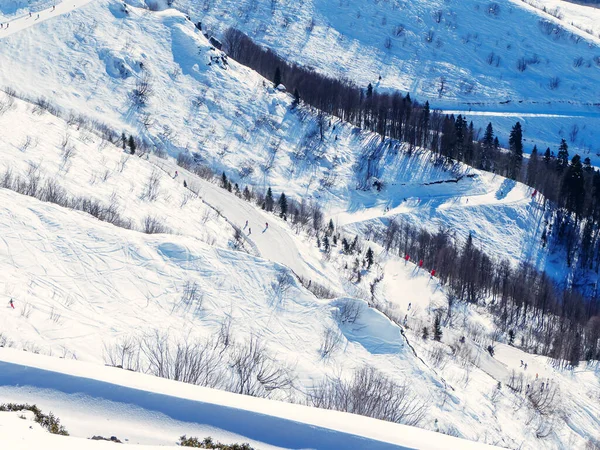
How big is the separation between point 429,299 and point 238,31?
89.1 m

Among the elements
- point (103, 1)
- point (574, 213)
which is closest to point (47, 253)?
point (103, 1)

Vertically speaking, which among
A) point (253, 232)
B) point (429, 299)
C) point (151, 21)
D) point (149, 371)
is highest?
point (151, 21)

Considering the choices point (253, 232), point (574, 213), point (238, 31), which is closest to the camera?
point (253, 232)

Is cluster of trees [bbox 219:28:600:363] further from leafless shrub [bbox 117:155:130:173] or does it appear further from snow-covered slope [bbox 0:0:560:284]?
leafless shrub [bbox 117:155:130:173]

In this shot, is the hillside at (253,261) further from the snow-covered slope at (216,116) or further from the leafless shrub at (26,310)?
the snow-covered slope at (216,116)

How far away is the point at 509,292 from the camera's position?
57.1m

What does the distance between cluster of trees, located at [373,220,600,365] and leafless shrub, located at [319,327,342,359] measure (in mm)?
27175

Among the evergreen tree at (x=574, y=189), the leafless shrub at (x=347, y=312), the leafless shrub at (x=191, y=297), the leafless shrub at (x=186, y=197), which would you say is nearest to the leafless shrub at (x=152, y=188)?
the leafless shrub at (x=186, y=197)

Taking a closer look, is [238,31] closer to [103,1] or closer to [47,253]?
[103,1]

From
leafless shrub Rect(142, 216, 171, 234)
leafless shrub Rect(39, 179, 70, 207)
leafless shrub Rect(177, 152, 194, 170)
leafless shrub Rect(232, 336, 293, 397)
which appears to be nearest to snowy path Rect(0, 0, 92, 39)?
leafless shrub Rect(177, 152, 194, 170)

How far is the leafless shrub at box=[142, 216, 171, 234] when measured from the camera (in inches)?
1105

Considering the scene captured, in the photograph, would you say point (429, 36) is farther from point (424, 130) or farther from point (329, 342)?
point (329, 342)

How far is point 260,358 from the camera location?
17312mm

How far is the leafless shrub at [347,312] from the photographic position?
22719 mm
